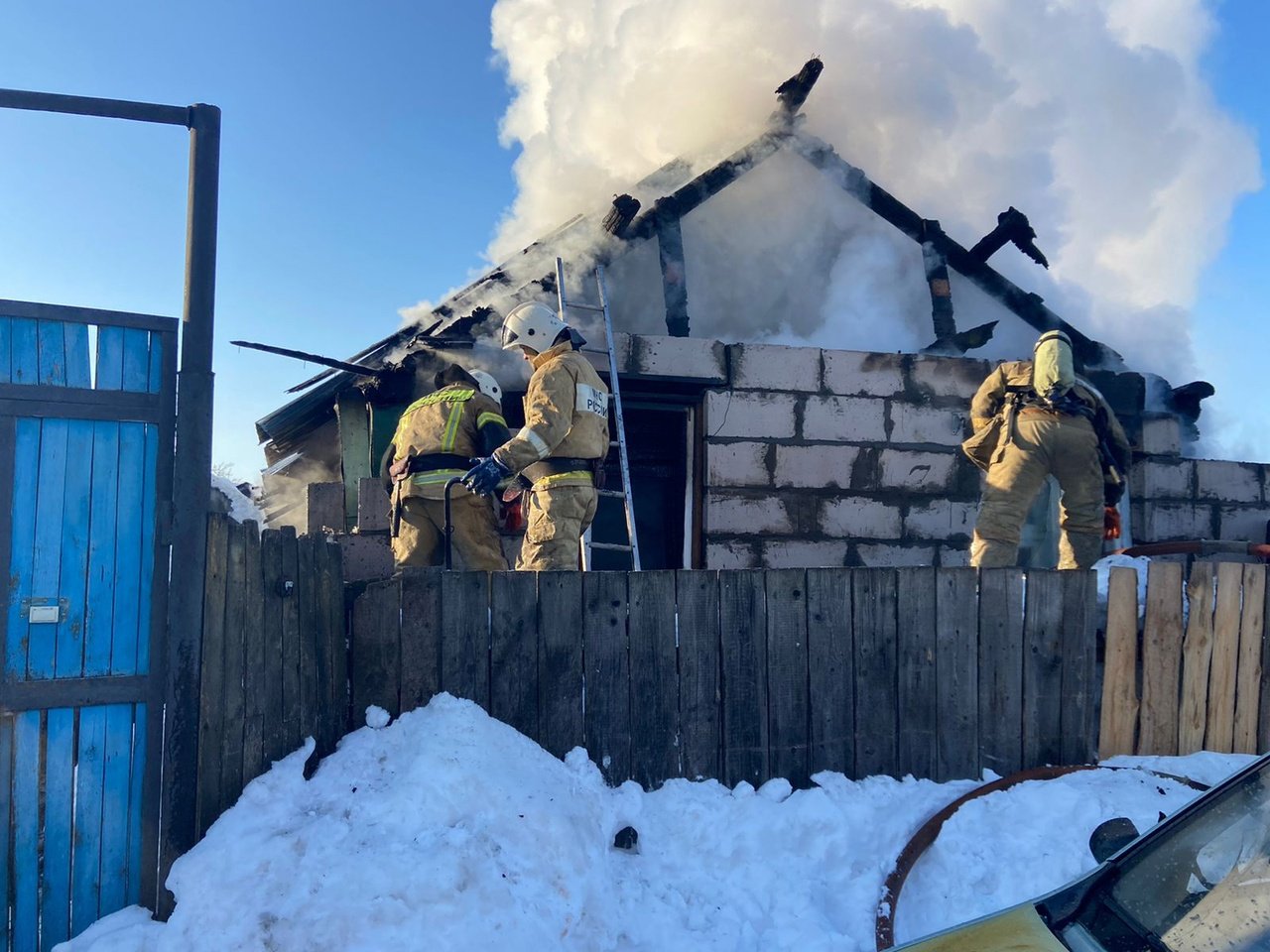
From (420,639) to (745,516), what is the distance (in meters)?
3.54

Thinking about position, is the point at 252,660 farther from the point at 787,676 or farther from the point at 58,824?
the point at 787,676

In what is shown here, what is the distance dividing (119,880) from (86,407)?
5.02ft

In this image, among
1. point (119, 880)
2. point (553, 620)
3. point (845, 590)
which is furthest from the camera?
point (845, 590)

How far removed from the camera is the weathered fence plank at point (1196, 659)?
13.5 ft

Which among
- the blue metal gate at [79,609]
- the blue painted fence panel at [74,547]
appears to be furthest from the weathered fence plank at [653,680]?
the blue painted fence panel at [74,547]

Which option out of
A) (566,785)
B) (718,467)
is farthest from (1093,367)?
(566,785)

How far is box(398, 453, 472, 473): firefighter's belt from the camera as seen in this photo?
5.14 m

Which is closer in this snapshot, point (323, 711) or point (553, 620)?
point (323, 711)

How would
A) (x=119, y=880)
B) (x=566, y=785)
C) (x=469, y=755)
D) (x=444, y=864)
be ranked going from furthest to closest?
(x=566, y=785), (x=469, y=755), (x=119, y=880), (x=444, y=864)

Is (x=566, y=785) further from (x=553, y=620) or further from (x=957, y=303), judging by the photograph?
(x=957, y=303)

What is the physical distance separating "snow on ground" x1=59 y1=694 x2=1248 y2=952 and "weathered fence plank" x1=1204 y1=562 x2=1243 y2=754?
1.14 feet

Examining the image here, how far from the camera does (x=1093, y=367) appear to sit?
8.24 metres

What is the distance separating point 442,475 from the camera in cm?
510

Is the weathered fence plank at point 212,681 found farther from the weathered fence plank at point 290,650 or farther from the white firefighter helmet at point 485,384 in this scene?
the white firefighter helmet at point 485,384
